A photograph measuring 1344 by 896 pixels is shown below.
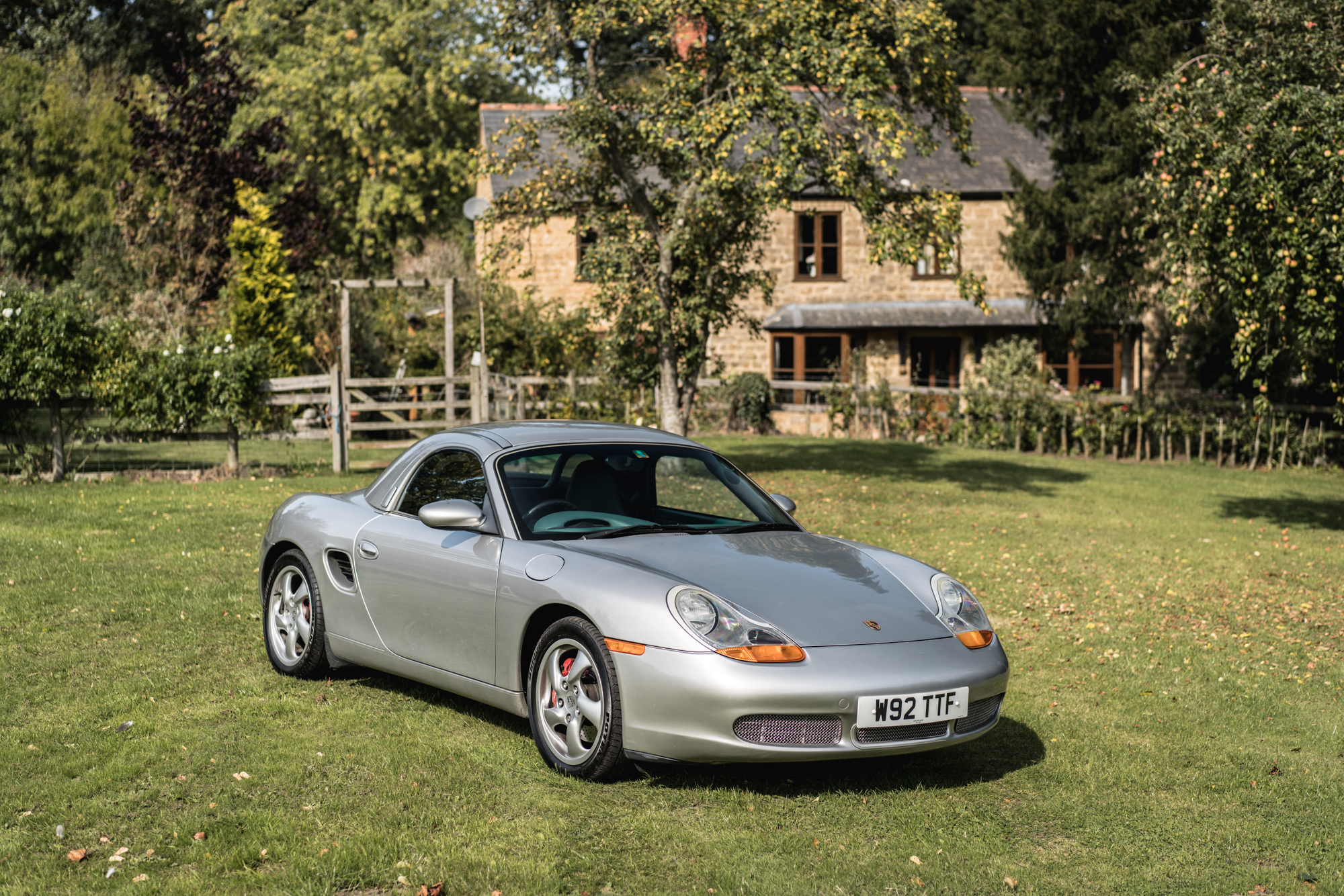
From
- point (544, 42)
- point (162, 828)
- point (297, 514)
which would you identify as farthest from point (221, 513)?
point (162, 828)

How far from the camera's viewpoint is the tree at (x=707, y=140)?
53.6 ft

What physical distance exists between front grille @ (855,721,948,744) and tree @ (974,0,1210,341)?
23103 millimetres

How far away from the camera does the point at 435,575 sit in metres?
6.08

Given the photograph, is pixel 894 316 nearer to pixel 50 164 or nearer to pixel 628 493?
pixel 50 164

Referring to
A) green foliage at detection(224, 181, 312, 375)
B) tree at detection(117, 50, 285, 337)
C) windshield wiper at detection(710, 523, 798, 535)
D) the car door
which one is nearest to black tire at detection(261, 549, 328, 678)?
the car door

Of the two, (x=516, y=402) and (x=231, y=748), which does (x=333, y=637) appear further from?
(x=516, y=402)

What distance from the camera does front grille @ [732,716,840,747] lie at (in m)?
4.93

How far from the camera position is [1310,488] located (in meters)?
19.6

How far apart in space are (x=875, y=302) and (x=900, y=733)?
30441 millimetres

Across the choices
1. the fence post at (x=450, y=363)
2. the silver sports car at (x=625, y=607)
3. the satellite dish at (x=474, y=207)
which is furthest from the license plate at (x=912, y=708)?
the satellite dish at (x=474, y=207)

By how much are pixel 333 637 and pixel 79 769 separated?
1.60 meters

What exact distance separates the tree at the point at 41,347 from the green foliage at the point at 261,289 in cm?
1023

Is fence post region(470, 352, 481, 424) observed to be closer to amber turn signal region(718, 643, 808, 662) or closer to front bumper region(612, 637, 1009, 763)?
front bumper region(612, 637, 1009, 763)

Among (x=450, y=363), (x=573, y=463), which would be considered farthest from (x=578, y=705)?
(x=450, y=363)
